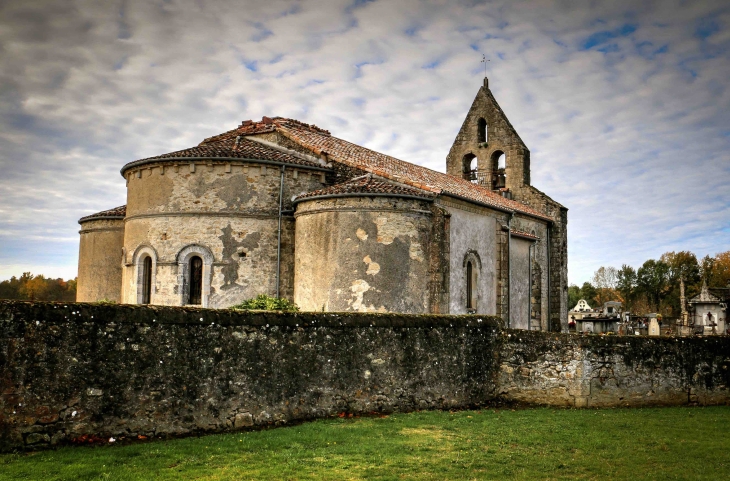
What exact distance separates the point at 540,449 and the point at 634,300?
70.2 meters

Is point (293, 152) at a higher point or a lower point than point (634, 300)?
higher

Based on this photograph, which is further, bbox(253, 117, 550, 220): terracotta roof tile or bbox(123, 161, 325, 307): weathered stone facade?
bbox(253, 117, 550, 220): terracotta roof tile

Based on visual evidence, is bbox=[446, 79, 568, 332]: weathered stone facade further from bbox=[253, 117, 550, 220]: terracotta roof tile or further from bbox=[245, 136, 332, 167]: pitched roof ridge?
bbox=[245, 136, 332, 167]: pitched roof ridge

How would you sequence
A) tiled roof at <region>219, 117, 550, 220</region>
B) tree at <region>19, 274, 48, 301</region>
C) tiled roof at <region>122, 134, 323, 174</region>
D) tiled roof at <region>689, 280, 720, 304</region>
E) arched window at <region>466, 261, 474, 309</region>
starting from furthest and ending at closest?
tree at <region>19, 274, 48, 301</region>, tiled roof at <region>689, 280, 720, 304</region>, arched window at <region>466, 261, 474, 309</region>, tiled roof at <region>219, 117, 550, 220</region>, tiled roof at <region>122, 134, 323, 174</region>

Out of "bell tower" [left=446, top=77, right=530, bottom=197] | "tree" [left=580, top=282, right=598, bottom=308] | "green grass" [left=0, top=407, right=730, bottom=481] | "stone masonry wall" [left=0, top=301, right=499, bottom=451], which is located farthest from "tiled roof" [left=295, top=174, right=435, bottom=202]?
"tree" [left=580, top=282, right=598, bottom=308]

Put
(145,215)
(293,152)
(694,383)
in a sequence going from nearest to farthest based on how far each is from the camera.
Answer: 1. (694,383)
2. (145,215)
3. (293,152)

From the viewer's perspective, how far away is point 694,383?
12.8 metres

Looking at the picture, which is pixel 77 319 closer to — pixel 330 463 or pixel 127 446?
pixel 127 446

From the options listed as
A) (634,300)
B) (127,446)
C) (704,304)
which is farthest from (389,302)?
(634,300)

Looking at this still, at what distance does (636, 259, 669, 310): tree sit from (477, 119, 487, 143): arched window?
144 ft

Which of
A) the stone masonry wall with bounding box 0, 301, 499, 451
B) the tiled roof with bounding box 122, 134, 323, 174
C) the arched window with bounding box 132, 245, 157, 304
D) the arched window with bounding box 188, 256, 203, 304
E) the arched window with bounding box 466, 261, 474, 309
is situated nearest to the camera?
the stone masonry wall with bounding box 0, 301, 499, 451

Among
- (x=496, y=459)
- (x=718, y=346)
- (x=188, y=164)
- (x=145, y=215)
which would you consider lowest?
(x=496, y=459)

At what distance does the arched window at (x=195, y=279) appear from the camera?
63.0ft

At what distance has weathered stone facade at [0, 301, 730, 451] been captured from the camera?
7.84 meters
